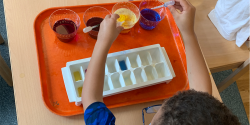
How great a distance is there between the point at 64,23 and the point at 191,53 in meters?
0.56

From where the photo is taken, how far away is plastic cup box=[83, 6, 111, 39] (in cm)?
77

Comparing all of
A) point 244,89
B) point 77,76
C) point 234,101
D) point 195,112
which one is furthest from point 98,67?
point 244,89

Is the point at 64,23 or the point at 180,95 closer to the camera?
the point at 180,95

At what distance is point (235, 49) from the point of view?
1.00 m

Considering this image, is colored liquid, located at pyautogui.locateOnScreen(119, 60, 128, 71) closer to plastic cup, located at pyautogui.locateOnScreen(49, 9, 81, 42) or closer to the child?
the child

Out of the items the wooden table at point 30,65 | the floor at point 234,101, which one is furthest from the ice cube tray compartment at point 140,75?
the floor at point 234,101

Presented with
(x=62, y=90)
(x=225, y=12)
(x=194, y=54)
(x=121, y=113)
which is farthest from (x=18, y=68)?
(x=225, y=12)

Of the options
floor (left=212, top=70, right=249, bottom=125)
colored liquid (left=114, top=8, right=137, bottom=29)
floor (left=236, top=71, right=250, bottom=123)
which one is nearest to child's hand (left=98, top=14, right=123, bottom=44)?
colored liquid (left=114, top=8, right=137, bottom=29)

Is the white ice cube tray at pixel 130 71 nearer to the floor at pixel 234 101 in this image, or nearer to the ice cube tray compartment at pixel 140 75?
the ice cube tray compartment at pixel 140 75

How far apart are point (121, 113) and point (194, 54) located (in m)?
0.39

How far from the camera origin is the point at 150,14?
86 cm

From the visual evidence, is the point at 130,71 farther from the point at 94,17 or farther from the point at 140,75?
the point at 94,17

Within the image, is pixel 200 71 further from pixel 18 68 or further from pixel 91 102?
pixel 18 68

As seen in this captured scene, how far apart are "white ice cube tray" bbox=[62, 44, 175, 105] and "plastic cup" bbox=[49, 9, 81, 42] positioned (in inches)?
4.7
